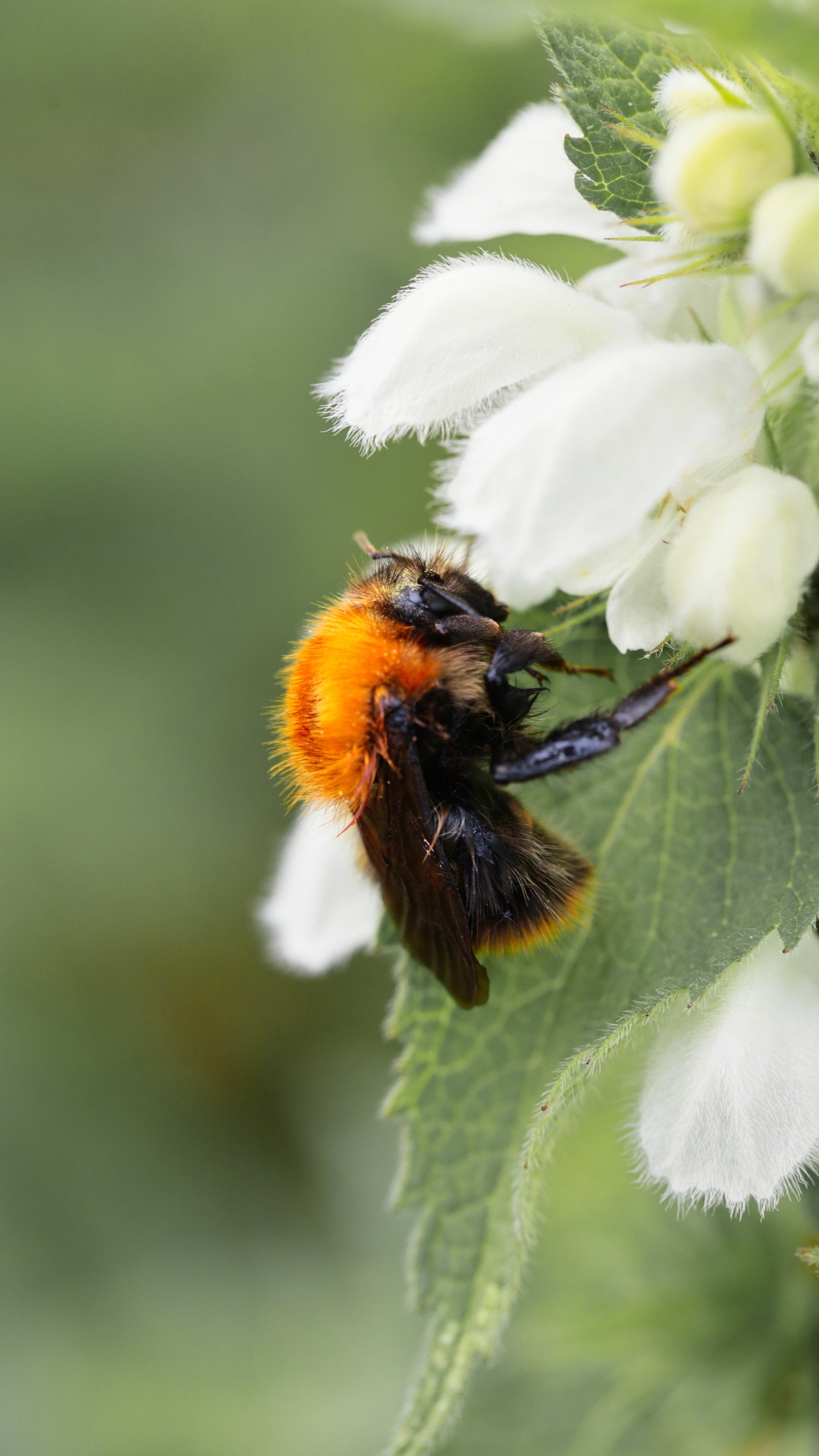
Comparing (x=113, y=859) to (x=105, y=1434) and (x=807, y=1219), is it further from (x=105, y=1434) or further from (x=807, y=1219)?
(x=807, y=1219)

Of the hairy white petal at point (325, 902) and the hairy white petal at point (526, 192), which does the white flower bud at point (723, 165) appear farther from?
the hairy white petal at point (325, 902)

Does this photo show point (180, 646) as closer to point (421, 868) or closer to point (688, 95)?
point (421, 868)

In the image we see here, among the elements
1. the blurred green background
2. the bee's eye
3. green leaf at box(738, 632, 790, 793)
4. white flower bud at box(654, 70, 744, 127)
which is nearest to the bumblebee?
the bee's eye

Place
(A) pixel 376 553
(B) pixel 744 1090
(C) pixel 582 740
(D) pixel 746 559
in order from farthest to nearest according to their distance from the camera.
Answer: (A) pixel 376 553
(C) pixel 582 740
(B) pixel 744 1090
(D) pixel 746 559

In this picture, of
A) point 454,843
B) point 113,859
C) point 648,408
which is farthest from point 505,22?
point 113,859

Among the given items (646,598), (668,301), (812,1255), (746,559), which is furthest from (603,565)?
(812,1255)

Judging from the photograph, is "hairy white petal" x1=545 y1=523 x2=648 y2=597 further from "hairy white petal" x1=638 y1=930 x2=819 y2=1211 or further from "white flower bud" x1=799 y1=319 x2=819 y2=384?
"hairy white petal" x1=638 y1=930 x2=819 y2=1211

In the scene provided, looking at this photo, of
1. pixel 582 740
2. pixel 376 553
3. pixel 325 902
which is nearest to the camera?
pixel 582 740
